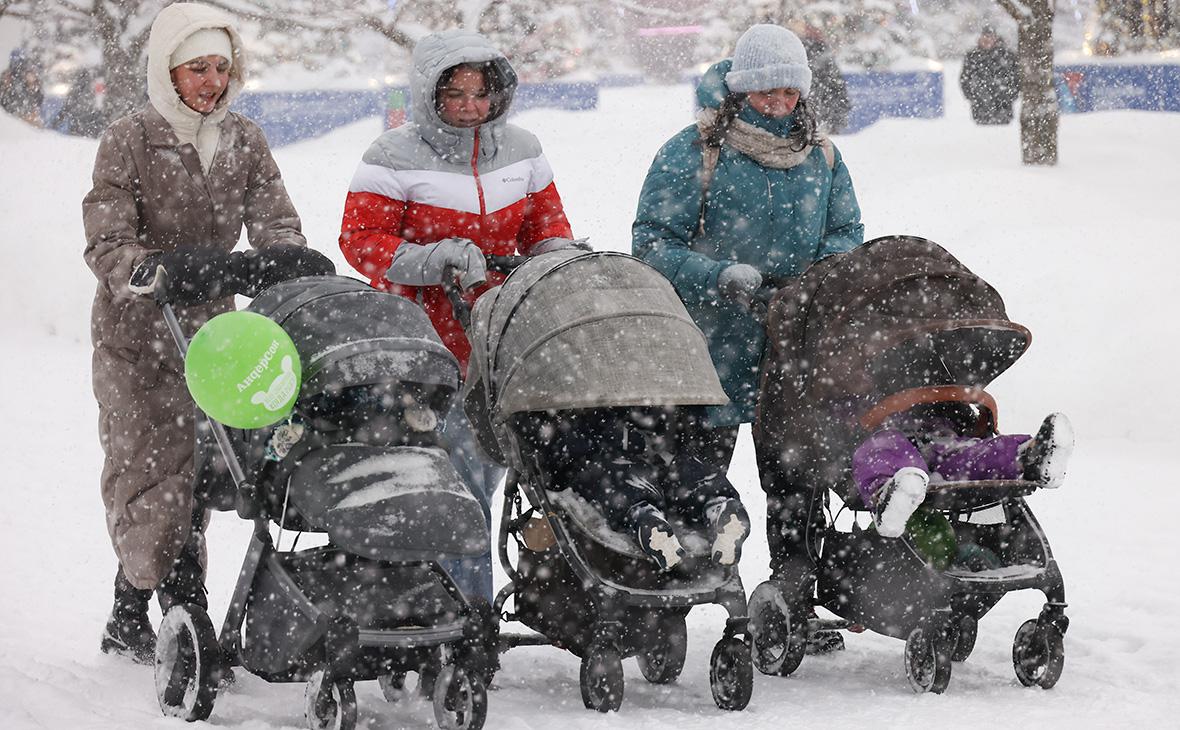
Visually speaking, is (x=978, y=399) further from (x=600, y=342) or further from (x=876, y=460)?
(x=600, y=342)

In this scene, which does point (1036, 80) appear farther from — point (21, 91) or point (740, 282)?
point (21, 91)

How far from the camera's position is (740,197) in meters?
5.02

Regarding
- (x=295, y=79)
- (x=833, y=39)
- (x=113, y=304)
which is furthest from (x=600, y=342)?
(x=295, y=79)

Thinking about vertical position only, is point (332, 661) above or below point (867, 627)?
above

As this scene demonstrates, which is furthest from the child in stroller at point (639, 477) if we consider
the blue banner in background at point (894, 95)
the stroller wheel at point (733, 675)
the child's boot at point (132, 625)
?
the blue banner in background at point (894, 95)

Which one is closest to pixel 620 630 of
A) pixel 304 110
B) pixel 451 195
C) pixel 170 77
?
pixel 451 195

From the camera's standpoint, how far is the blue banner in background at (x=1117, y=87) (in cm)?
1728

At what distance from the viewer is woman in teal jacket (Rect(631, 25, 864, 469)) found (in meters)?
4.92

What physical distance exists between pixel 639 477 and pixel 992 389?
18.5 feet

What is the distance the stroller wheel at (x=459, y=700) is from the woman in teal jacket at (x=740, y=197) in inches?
53.5

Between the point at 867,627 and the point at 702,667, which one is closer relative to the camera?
the point at 867,627

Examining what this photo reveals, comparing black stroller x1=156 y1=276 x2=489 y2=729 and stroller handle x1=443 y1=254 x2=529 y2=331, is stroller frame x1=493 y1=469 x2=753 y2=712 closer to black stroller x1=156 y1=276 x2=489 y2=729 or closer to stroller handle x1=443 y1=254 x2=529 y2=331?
black stroller x1=156 y1=276 x2=489 y2=729

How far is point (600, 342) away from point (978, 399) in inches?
45.7

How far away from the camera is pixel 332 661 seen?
3.62m
